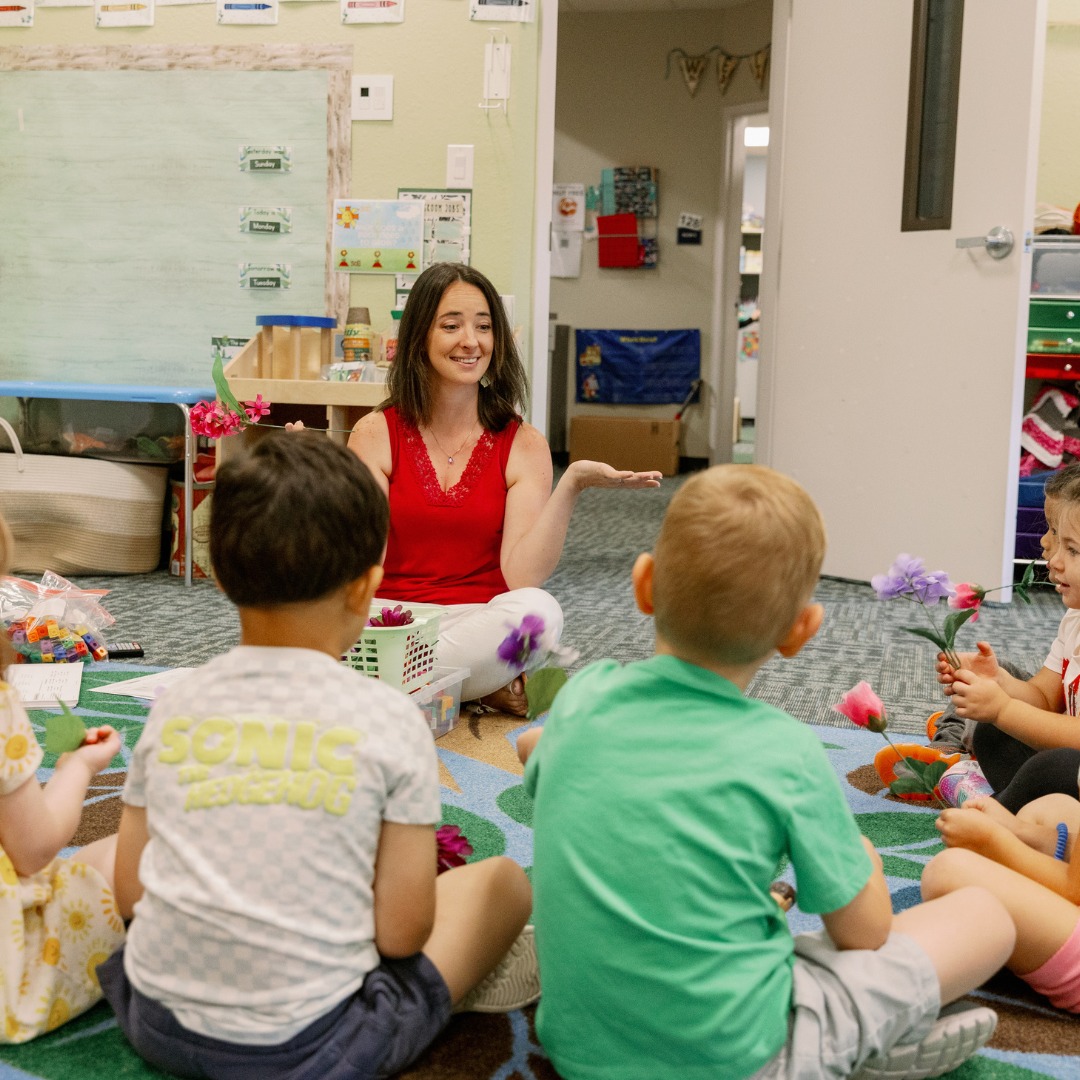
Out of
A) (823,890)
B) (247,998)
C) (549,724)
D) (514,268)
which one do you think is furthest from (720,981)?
(514,268)

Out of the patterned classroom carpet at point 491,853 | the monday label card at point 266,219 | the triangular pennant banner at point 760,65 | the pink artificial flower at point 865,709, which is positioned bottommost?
the patterned classroom carpet at point 491,853

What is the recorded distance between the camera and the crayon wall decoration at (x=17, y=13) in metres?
4.23

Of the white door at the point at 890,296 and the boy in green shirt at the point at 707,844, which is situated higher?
the white door at the point at 890,296

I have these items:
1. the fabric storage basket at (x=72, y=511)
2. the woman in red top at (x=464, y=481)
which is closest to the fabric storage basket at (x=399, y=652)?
the woman in red top at (x=464, y=481)

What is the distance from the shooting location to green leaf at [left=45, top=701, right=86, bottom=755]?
120 cm

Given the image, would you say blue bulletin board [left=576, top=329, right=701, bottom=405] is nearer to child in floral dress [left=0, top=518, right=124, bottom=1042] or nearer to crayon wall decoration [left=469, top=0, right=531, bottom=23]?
crayon wall decoration [left=469, top=0, right=531, bottom=23]

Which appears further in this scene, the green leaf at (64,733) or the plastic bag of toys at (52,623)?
the plastic bag of toys at (52,623)

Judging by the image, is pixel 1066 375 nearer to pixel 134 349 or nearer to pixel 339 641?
pixel 134 349

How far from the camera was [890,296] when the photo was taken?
380 cm

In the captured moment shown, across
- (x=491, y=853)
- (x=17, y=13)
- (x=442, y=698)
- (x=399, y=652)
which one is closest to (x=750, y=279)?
(x=17, y=13)

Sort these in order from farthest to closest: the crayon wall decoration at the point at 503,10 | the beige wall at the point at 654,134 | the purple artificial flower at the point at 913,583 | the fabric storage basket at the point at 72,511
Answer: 1. the beige wall at the point at 654,134
2. the crayon wall decoration at the point at 503,10
3. the fabric storage basket at the point at 72,511
4. the purple artificial flower at the point at 913,583

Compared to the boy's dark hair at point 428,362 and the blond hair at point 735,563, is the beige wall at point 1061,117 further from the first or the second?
the blond hair at point 735,563

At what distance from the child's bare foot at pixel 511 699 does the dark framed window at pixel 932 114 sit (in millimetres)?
2144

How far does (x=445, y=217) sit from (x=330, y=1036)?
11.1 ft
